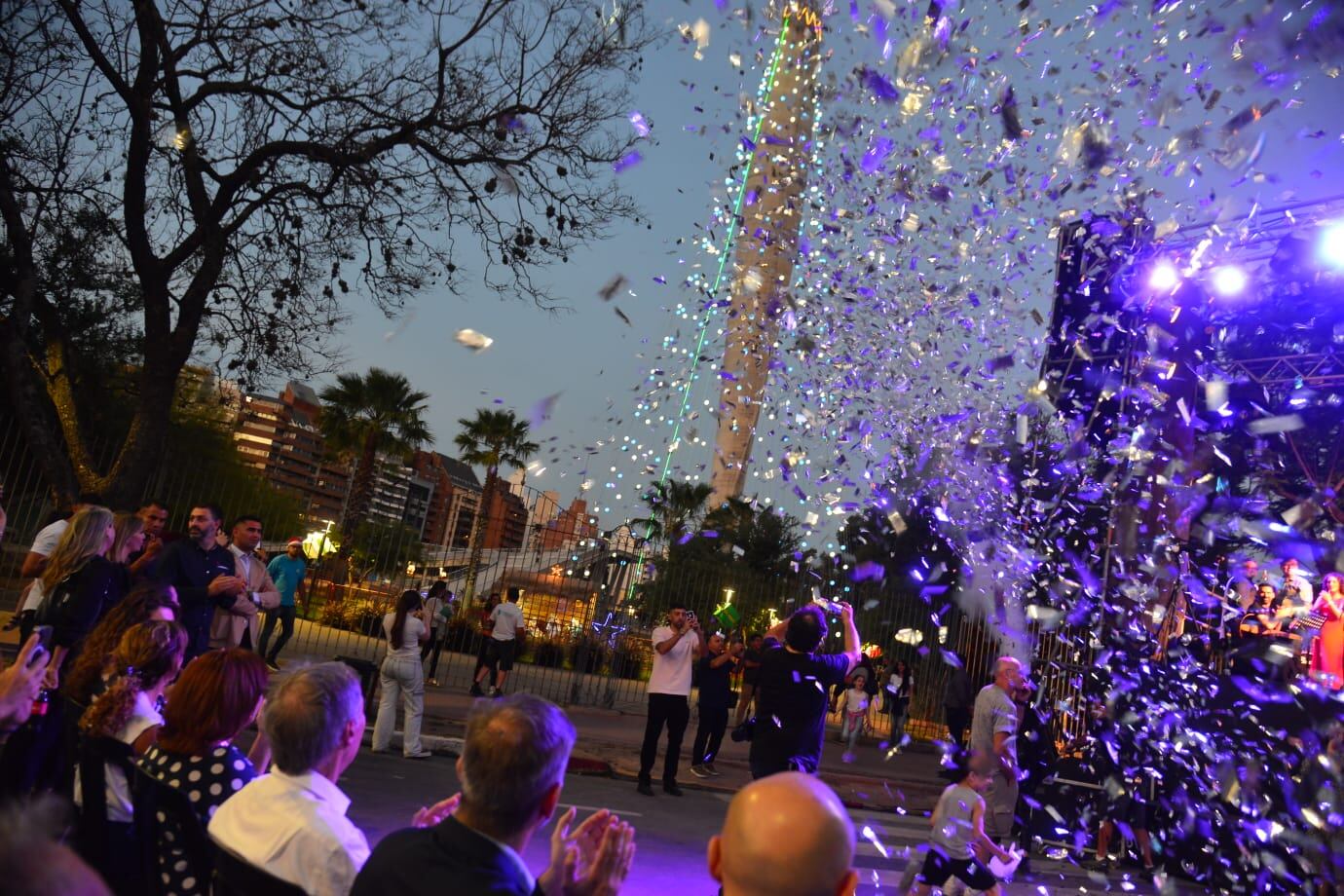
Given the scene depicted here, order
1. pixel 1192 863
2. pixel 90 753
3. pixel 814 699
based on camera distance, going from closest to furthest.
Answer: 1. pixel 90 753
2. pixel 814 699
3. pixel 1192 863

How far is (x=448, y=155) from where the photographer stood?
41.9 ft

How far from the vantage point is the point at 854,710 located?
15.9 metres

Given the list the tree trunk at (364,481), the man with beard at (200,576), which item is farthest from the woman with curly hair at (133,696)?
the tree trunk at (364,481)

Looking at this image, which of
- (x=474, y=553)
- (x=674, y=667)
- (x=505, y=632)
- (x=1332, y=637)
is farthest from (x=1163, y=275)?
(x=474, y=553)

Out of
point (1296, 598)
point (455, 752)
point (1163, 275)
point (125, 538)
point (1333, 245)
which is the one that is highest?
point (1333, 245)

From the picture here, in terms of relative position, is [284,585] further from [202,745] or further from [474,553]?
[202,745]

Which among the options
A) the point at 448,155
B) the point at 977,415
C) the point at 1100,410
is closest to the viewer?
the point at 977,415

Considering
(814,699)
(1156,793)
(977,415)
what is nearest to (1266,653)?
(1156,793)

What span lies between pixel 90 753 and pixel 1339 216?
34.8 feet

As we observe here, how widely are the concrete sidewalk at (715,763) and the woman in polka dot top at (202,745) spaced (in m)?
6.53

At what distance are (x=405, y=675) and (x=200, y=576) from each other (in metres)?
2.44

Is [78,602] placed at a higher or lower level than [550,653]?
higher

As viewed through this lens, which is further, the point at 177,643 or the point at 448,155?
the point at 448,155

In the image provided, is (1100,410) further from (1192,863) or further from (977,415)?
(1192,863)
